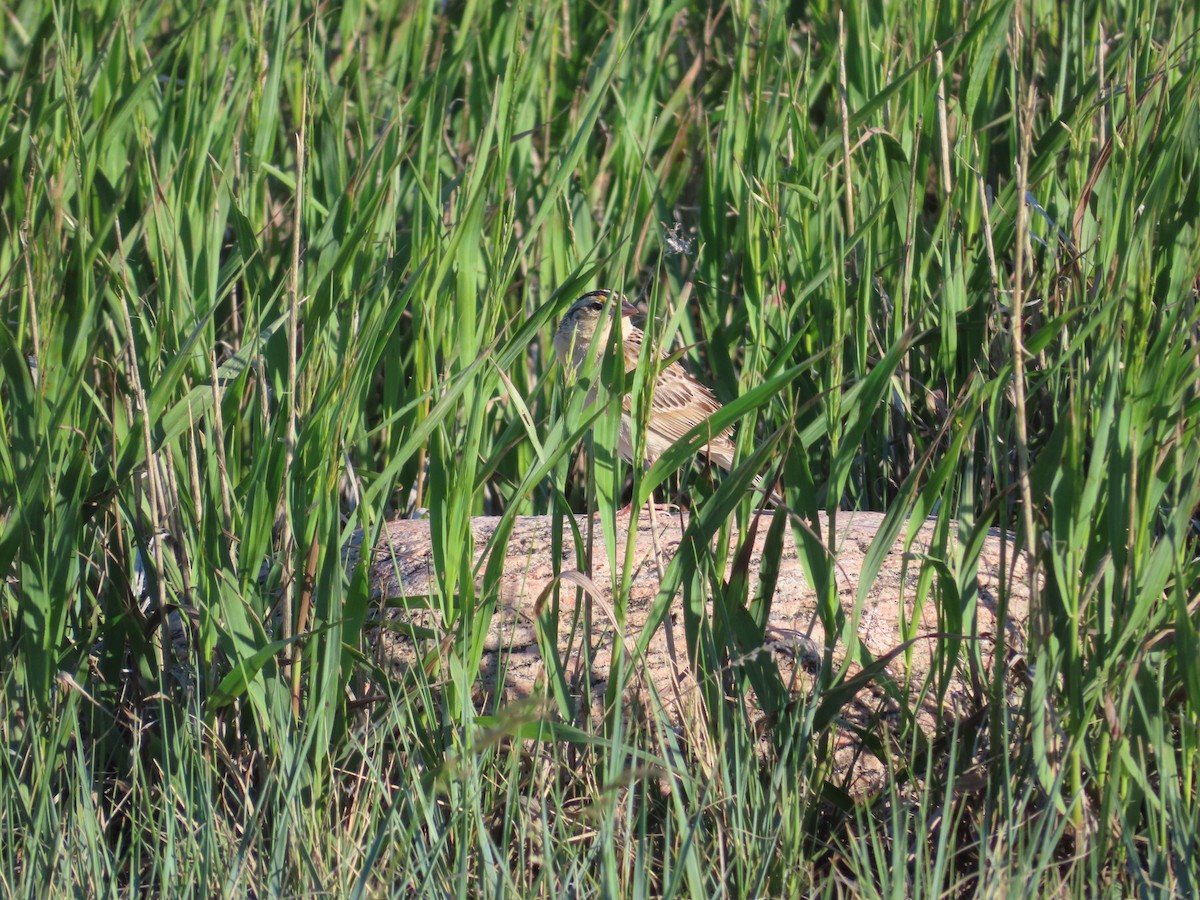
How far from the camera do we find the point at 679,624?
325 centimetres

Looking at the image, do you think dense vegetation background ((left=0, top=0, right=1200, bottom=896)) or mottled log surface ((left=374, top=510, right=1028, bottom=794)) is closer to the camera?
dense vegetation background ((left=0, top=0, right=1200, bottom=896))

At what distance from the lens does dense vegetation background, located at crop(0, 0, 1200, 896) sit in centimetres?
237

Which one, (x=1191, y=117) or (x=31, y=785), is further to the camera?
(x=1191, y=117)

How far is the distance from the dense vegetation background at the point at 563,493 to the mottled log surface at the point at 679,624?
7 centimetres

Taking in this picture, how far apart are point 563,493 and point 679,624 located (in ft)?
2.39

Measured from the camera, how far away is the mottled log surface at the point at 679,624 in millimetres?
2760

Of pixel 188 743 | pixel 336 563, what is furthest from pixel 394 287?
pixel 188 743

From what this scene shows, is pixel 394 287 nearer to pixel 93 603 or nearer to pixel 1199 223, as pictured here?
pixel 93 603

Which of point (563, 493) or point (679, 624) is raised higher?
point (563, 493)

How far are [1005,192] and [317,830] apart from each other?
2302 mm

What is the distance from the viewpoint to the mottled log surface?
2760 millimetres

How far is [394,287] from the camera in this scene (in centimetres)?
344

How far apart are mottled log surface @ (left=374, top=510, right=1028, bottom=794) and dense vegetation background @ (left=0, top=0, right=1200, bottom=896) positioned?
73 millimetres

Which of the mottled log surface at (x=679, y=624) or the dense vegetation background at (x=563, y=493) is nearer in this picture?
the dense vegetation background at (x=563, y=493)
